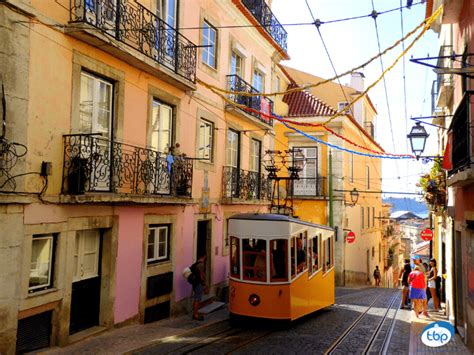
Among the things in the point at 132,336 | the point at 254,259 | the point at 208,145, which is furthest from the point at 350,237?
the point at 132,336

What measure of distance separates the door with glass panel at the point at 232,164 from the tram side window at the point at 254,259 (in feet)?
14.7

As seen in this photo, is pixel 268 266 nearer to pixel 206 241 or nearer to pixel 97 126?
pixel 206 241

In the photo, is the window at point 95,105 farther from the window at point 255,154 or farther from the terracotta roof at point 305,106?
the terracotta roof at point 305,106

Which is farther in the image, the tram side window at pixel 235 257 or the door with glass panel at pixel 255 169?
the door with glass panel at pixel 255 169

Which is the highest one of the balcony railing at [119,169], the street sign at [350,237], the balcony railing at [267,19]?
the balcony railing at [267,19]

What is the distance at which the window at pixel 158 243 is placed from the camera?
10.7m

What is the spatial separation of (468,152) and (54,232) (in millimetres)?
6515

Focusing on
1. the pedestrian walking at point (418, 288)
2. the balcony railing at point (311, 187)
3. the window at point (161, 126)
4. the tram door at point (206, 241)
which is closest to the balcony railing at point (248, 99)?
the window at point (161, 126)

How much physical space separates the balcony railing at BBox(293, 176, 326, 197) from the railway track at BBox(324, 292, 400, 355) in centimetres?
946

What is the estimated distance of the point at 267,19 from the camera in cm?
1692

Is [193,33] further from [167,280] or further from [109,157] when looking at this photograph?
[167,280]

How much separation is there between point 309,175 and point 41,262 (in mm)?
17768

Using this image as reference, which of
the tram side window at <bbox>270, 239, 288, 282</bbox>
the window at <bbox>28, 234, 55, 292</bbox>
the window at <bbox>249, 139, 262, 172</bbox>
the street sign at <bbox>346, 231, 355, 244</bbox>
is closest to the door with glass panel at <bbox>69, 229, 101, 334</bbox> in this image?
the window at <bbox>28, 234, 55, 292</bbox>

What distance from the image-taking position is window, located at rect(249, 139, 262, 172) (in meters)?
16.8
